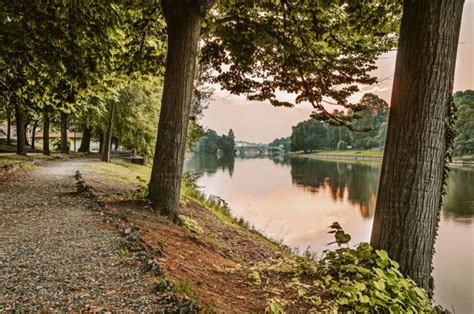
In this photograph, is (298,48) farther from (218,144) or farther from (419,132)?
(218,144)

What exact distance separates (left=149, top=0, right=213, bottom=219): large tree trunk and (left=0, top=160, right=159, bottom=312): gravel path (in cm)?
166

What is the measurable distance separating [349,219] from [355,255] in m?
18.8

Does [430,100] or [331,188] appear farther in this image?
[331,188]

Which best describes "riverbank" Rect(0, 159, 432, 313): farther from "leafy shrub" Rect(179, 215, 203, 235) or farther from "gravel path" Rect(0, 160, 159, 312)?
"leafy shrub" Rect(179, 215, 203, 235)

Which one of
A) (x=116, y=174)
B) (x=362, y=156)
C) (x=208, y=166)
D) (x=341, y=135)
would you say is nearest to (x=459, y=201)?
(x=116, y=174)

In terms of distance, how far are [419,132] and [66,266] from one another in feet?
14.9

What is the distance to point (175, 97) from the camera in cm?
753

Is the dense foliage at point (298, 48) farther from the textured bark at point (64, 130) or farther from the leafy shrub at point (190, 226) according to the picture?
the textured bark at point (64, 130)

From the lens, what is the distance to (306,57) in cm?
934

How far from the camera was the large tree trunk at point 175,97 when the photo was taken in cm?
749

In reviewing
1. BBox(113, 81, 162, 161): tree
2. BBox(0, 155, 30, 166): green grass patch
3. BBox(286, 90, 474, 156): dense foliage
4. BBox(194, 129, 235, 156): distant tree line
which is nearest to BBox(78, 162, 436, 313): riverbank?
BBox(0, 155, 30, 166): green grass patch

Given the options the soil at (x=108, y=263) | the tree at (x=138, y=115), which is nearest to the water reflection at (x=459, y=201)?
the soil at (x=108, y=263)

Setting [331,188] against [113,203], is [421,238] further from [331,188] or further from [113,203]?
[331,188]

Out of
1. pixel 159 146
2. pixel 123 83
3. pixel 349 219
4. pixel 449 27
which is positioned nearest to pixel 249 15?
pixel 159 146
